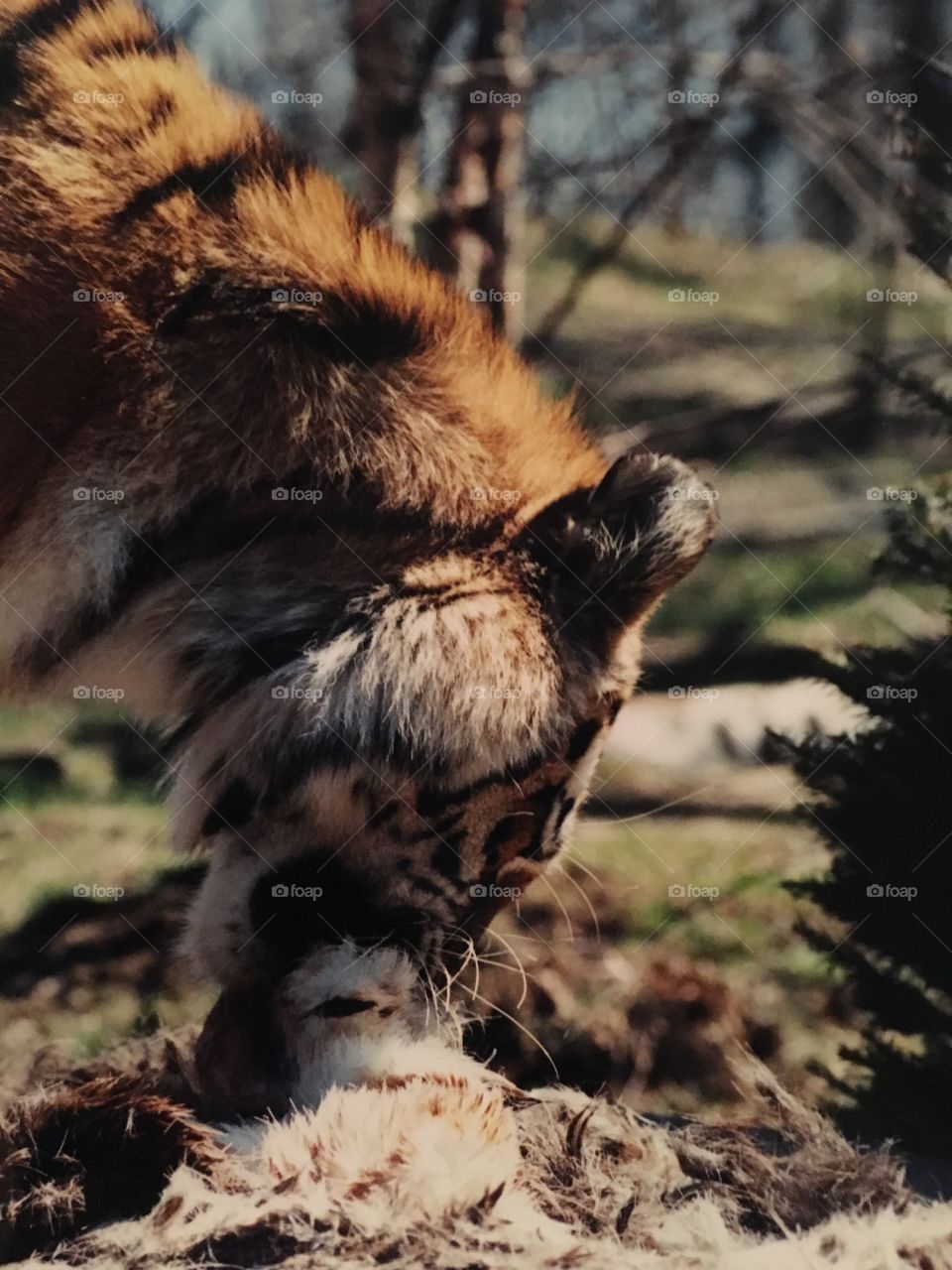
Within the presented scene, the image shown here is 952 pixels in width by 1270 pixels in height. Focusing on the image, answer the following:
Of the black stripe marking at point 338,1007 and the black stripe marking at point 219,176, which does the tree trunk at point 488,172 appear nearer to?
the black stripe marking at point 219,176

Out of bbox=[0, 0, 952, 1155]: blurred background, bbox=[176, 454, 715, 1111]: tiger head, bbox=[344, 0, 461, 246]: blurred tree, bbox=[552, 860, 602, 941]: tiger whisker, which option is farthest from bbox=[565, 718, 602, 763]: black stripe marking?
bbox=[344, 0, 461, 246]: blurred tree

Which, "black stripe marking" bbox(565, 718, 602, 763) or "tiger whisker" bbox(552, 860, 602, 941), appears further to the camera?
"tiger whisker" bbox(552, 860, 602, 941)

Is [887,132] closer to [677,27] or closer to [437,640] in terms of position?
[677,27]

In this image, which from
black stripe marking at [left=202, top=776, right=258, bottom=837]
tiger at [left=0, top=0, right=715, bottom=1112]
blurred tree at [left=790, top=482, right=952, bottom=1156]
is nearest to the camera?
tiger at [left=0, top=0, right=715, bottom=1112]

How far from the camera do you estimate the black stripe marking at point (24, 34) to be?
195cm

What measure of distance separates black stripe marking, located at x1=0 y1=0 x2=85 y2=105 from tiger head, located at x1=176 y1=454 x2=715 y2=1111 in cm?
87

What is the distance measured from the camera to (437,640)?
1853 millimetres

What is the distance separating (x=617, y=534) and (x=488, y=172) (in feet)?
4.51

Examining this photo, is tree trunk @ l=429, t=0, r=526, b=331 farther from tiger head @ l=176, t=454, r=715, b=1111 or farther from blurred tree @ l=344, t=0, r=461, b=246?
tiger head @ l=176, t=454, r=715, b=1111

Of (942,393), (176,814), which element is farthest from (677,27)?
(176,814)

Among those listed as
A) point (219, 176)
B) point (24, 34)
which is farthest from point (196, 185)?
point (24, 34)

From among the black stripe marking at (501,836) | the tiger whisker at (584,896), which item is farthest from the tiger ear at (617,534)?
the tiger whisker at (584,896)

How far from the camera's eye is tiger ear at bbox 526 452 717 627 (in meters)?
1.94

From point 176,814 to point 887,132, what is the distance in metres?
1.86
